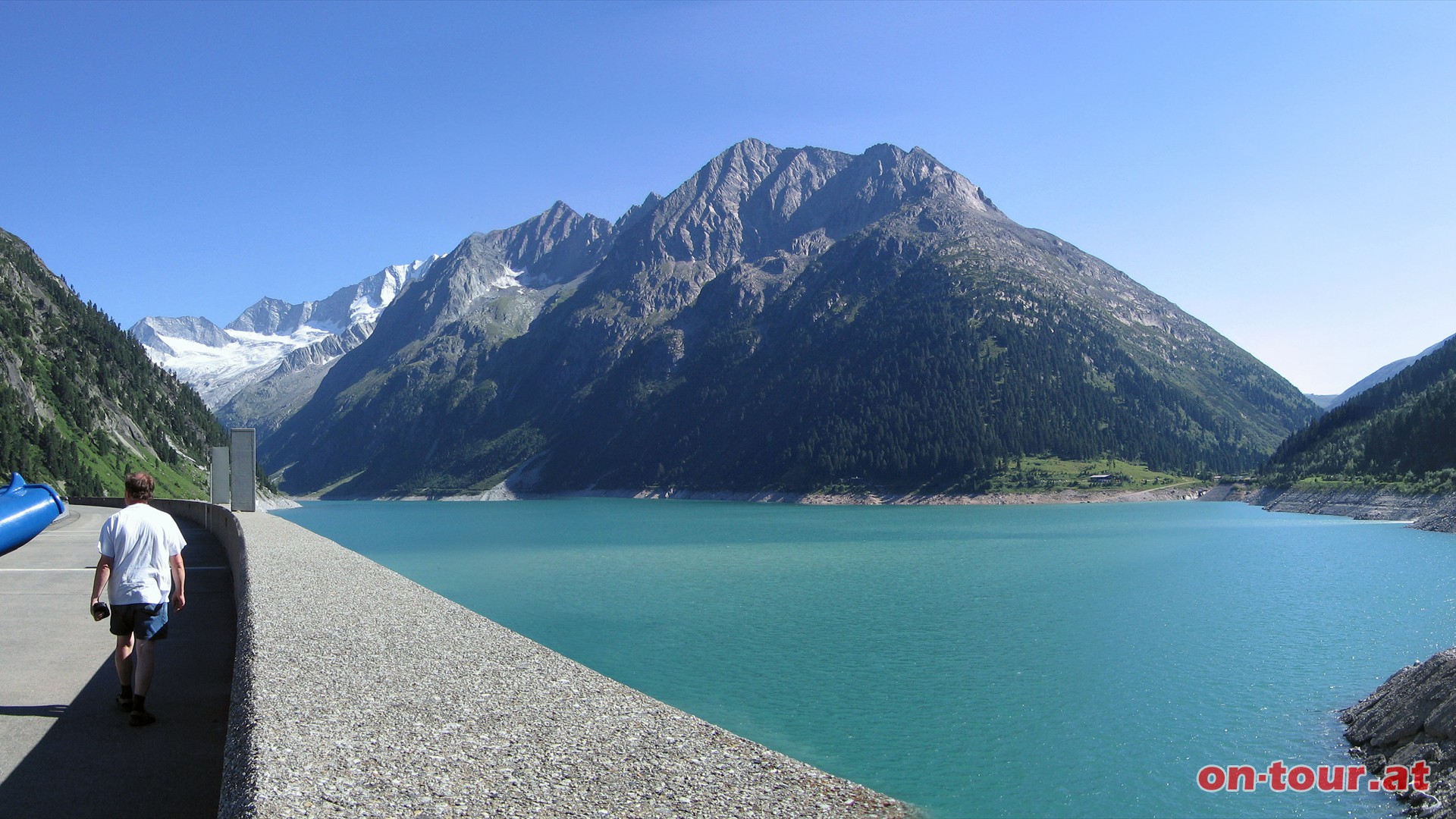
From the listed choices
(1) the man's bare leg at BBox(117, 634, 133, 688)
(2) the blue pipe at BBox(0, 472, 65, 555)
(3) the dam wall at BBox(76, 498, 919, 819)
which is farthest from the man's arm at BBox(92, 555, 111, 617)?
(2) the blue pipe at BBox(0, 472, 65, 555)

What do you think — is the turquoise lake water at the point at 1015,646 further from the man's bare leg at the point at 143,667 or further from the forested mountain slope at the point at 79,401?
the forested mountain slope at the point at 79,401

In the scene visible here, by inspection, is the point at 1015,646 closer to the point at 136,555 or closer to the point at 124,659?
the point at 124,659

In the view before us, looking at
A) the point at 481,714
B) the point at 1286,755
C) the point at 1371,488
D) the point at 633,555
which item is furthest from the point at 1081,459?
the point at 481,714

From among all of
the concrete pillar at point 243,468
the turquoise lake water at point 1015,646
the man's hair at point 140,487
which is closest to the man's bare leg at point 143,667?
the man's hair at point 140,487

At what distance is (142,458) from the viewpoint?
110 m

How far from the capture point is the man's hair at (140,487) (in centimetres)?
1055

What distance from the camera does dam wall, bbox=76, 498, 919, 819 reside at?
7.72m

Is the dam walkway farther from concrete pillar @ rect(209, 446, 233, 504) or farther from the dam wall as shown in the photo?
concrete pillar @ rect(209, 446, 233, 504)

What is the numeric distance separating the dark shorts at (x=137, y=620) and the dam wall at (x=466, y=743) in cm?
Result: 122

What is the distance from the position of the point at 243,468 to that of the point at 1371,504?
344ft

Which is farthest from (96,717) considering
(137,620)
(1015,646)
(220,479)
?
(220,479)

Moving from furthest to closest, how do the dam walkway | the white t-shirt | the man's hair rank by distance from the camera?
1. the man's hair
2. the white t-shirt
3. the dam walkway

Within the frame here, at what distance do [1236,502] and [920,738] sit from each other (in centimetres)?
14202

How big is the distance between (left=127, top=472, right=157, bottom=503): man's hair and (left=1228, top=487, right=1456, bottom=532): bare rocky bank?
286 ft
